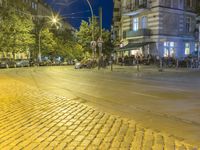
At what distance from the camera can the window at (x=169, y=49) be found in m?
45.4

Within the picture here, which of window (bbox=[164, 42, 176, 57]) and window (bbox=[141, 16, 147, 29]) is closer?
window (bbox=[164, 42, 176, 57])

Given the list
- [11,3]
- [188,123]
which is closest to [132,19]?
[11,3]

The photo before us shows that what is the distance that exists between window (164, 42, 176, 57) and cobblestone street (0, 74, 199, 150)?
3611cm

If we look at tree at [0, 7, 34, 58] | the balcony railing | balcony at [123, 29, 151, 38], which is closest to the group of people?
balcony at [123, 29, 151, 38]

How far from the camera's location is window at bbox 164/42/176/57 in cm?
4538

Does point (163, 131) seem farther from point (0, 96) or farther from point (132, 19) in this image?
point (132, 19)

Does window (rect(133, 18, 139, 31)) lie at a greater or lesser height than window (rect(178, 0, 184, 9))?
lesser

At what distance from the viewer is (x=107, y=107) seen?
10.9 m

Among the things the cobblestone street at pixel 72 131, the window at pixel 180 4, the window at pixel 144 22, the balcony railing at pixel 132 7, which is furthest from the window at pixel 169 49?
the cobblestone street at pixel 72 131

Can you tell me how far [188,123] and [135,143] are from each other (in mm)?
2496

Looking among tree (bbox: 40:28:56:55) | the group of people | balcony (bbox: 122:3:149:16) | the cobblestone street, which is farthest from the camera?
tree (bbox: 40:28:56:55)

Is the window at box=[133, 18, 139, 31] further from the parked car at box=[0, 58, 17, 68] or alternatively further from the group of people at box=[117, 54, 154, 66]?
the parked car at box=[0, 58, 17, 68]

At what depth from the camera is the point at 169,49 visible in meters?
45.8

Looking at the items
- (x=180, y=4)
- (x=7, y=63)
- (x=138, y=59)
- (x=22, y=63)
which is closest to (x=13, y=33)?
(x=22, y=63)
